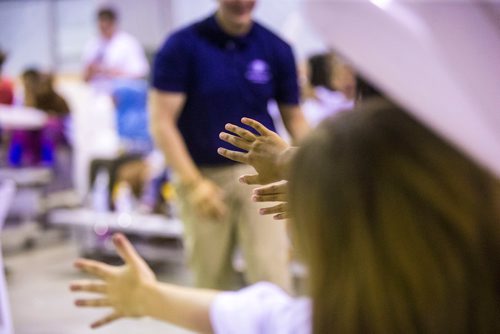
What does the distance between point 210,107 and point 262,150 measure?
523mm

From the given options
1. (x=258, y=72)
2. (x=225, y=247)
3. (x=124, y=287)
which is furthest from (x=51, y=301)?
(x=124, y=287)

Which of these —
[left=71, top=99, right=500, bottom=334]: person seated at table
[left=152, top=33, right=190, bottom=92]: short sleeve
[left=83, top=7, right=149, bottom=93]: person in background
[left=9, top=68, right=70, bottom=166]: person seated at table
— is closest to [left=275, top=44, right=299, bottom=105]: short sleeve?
[left=152, top=33, right=190, bottom=92]: short sleeve

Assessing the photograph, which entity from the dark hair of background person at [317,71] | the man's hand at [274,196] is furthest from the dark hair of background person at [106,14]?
the man's hand at [274,196]

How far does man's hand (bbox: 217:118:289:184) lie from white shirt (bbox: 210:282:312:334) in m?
0.09

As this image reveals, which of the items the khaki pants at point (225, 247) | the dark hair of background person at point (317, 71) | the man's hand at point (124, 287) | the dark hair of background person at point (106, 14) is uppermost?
the dark hair of background person at point (106, 14)

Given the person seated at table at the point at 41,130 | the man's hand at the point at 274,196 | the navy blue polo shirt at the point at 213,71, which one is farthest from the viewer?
the person seated at table at the point at 41,130

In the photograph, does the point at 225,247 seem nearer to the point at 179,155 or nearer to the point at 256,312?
the point at 179,155

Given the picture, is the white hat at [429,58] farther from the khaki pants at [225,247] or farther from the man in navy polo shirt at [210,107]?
the khaki pants at [225,247]

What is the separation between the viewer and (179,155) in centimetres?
113

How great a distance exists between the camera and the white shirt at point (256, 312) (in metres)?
0.46

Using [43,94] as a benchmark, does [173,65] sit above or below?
above

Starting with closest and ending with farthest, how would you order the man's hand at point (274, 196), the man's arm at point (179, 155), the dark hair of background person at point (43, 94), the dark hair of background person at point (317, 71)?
the man's hand at point (274, 196) → the man's arm at point (179, 155) → the dark hair of background person at point (317, 71) → the dark hair of background person at point (43, 94)

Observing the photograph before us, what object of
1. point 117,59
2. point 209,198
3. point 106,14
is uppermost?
point 106,14

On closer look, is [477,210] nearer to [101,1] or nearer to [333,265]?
[333,265]
